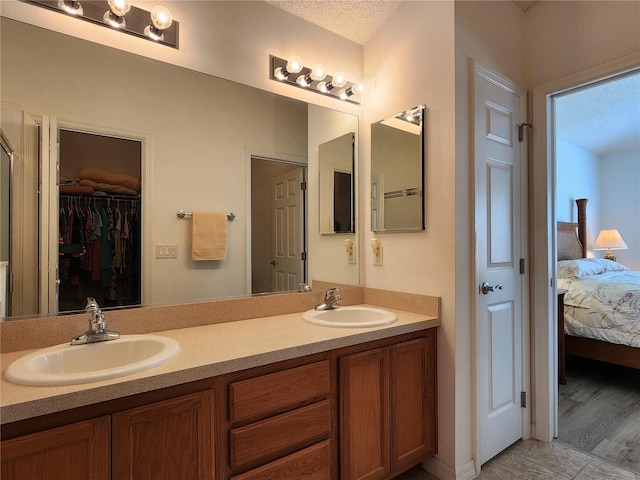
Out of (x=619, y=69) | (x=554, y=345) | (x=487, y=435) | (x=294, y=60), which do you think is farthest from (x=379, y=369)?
(x=619, y=69)

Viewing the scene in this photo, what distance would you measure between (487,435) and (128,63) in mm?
2557

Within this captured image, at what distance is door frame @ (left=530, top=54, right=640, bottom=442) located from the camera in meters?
2.08

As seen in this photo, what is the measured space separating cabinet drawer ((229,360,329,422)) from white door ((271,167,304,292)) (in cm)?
66

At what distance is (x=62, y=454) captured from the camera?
0.93 meters

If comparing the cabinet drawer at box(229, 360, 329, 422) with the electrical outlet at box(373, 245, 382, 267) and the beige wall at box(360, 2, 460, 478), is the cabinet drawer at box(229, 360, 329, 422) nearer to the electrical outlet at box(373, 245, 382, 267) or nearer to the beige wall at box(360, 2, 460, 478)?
the beige wall at box(360, 2, 460, 478)

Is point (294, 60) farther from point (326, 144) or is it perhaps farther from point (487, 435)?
point (487, 435)

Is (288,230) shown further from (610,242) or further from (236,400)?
(610,242)

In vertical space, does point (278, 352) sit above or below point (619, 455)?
above

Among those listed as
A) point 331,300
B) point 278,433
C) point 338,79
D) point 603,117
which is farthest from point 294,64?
point 603,117

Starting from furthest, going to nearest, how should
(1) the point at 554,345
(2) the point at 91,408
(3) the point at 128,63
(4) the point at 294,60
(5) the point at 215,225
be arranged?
(1) the point at 554,345, (4) the point at 294,60, (5) the point at 215,225, (3) the point at 128,63, (2) the point at 91,408

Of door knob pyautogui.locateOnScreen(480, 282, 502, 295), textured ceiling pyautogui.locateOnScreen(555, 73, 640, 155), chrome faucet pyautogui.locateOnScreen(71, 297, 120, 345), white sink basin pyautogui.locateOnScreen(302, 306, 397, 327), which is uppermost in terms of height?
textured ceiling pyautogui.locateOnScreen(555, 73, 640, 155)

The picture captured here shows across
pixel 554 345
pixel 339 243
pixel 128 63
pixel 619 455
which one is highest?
pixel 128 63

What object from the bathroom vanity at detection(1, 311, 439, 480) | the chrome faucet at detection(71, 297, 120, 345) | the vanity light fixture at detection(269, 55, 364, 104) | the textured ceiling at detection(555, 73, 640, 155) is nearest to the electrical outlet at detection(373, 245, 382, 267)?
the bathroom vanity at detection(1, 311, 439, 480)

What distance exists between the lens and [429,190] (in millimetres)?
1874
